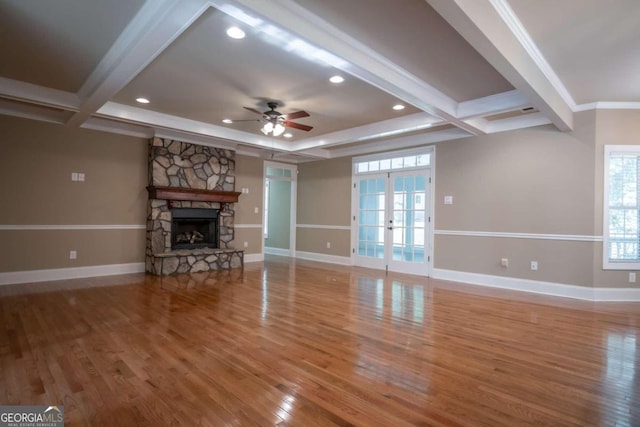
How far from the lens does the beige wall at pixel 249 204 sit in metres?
7.83

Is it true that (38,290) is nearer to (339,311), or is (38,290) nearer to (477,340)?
(339,311)

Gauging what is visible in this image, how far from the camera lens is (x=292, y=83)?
4.04 m

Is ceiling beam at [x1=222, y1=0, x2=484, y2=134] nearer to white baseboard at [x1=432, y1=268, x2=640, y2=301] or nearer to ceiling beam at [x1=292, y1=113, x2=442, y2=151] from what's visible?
ceiling beam at [x1=292, y1=113, x2=442, y2=151]

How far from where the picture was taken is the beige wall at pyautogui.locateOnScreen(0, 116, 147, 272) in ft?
16.8

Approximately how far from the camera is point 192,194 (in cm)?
652

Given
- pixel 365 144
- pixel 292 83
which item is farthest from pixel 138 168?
pixel 365 144

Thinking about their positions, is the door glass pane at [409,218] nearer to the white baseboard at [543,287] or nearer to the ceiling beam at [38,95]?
the white baseboard at [543,287]

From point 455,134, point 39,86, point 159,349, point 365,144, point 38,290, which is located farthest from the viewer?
point 365,144

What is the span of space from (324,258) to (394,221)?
7.20 ft

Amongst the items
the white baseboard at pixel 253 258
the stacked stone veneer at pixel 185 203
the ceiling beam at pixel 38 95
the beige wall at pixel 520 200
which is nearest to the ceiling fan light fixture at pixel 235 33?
the ceiling beam at pixel 38 95

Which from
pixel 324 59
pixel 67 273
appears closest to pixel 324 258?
pixel 67 273

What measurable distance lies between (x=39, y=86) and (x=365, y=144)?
5.46 meters

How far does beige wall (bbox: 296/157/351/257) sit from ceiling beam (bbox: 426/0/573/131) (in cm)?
462

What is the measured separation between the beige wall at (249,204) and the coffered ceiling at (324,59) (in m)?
2.45
